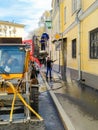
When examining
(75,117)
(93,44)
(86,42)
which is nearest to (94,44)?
(93,44)

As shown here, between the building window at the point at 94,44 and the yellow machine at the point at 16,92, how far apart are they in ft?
24.9

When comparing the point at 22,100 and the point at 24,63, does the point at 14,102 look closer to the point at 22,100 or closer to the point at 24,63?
the point at 22,100

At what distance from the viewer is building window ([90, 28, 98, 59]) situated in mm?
17208

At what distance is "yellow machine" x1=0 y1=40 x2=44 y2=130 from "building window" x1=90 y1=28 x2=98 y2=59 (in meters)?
7.58

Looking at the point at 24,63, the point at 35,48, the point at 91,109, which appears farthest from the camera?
the point at 35,48

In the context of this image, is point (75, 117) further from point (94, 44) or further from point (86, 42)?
point (86, 42)

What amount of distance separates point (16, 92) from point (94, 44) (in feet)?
31.9

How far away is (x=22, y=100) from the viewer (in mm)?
8484

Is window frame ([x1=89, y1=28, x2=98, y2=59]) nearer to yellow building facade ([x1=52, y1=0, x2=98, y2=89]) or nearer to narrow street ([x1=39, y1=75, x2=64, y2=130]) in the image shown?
yellow building facade ([x1=52, y1=0, x2=98, y2=89])

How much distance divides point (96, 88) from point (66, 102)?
10.7 feet

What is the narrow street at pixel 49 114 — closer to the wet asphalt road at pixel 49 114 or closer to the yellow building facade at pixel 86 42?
the wet asphalt road at pixel 49 114

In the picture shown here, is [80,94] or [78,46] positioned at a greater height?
[78,46]

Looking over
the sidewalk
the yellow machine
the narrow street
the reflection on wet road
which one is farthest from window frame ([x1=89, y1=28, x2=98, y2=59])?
the yellow machine

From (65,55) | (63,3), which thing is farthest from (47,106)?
(63,3)
